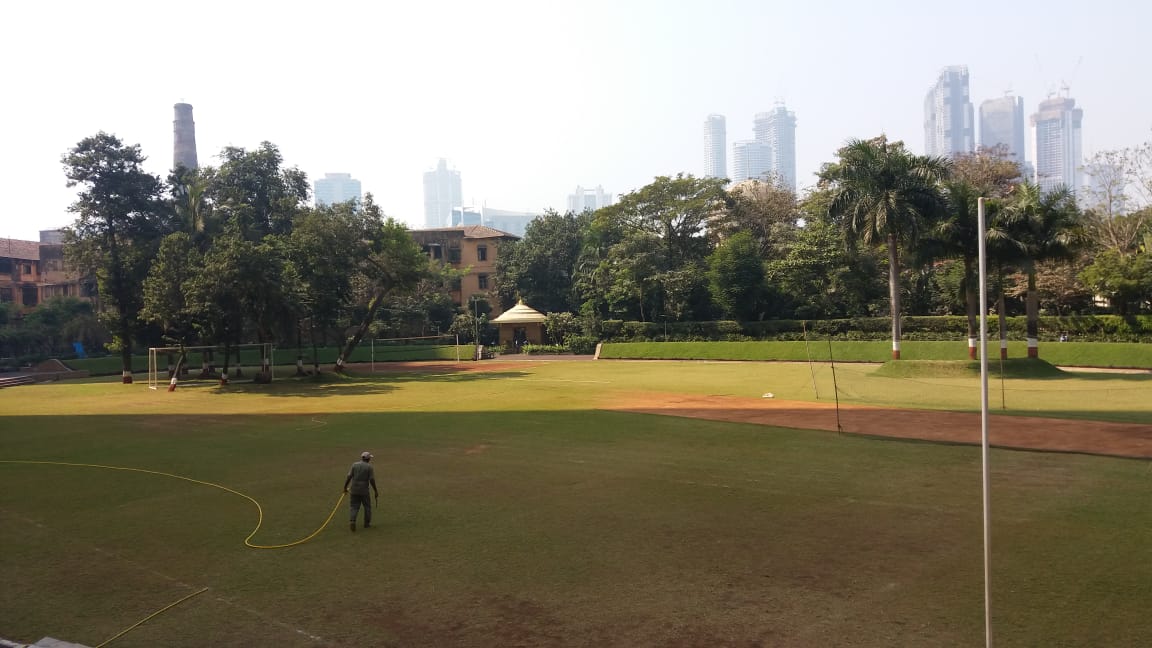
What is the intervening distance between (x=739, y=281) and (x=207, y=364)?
42606 mm

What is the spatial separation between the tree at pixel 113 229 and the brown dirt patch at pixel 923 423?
35419 mm

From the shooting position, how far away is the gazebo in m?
77.0

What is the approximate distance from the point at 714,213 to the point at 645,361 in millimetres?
19633

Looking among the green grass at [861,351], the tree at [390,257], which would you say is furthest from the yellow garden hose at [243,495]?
the tree at [390,257]

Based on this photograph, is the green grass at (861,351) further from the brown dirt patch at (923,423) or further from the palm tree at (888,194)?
the brown dirt patch at (923,423)

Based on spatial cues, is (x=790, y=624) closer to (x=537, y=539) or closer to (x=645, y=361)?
(x=537, y=539)

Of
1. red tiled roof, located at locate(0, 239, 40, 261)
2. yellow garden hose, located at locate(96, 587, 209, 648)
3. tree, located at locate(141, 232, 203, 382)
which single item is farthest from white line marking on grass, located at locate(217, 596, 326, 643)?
red tiled roof, located at locate(0, 239, 40, 261)

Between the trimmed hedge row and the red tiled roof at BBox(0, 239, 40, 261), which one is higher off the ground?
the red tiled roof at BBox(0, 239, 40, 261)

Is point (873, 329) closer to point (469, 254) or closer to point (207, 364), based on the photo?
point (207, 364)

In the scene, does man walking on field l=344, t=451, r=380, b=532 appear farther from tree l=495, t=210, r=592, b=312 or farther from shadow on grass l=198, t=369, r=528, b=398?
tree l=495, t=210, r=592, b=312

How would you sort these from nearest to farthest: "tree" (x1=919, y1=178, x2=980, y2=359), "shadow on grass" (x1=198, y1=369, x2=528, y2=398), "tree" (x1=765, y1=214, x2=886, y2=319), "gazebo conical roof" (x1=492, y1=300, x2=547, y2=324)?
"tree" (x1=919, y1=178, x2=980, y2=359) → "shadow on grass" (x1=198, y1=369, x2=528, y2=398) → "tree" (x1=765, y1=214, x2=886, y2=319) → "gazebo conical roof" (x1=492, y1=300, x2=547, y2=324)

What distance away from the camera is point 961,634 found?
829 cm

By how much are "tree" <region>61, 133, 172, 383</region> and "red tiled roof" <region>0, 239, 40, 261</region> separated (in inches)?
1709

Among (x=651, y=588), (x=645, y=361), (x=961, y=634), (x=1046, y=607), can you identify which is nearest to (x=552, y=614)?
(x=651, y=588)
